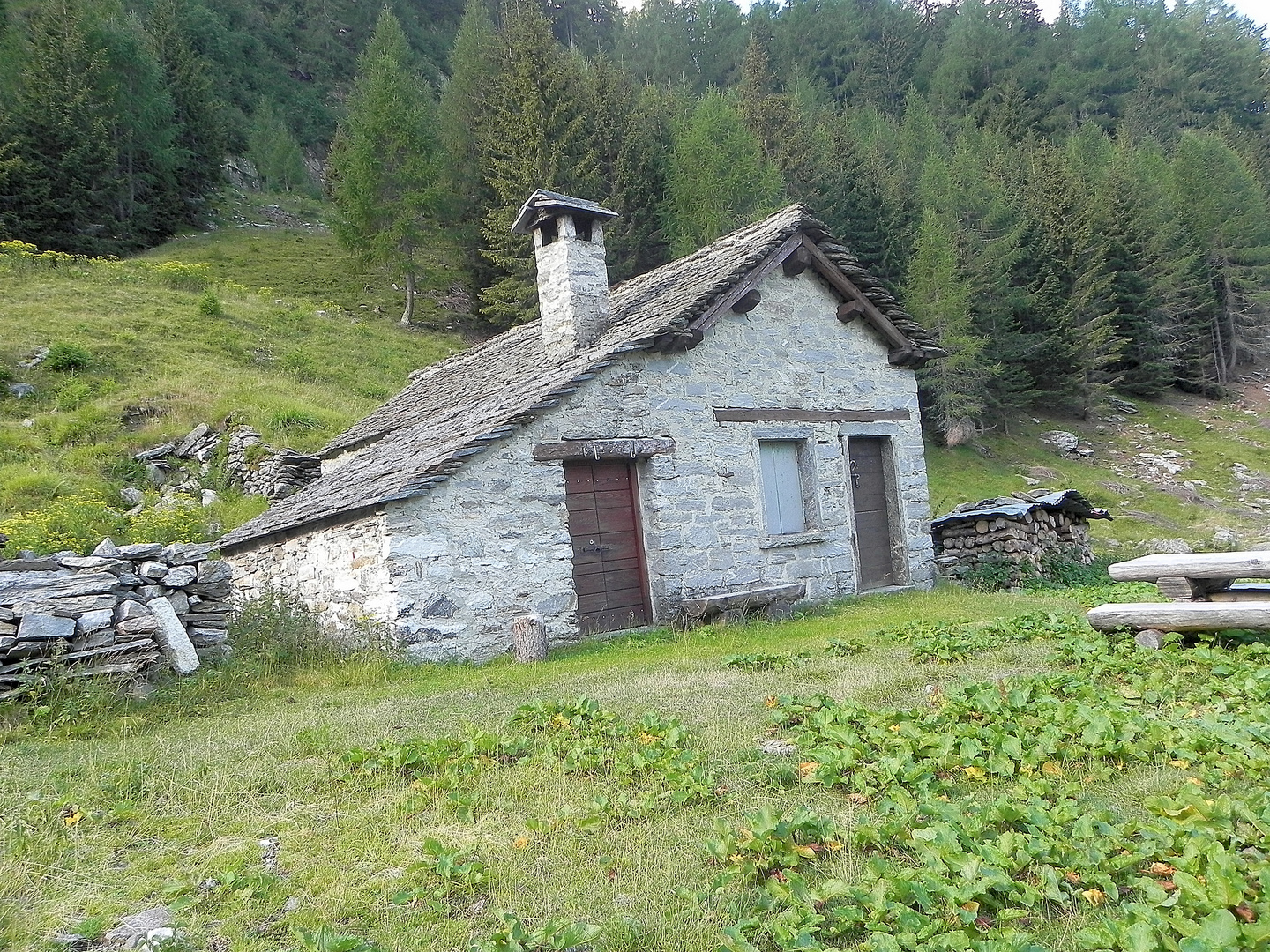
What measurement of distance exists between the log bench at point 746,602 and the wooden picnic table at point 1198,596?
4189 millimetres

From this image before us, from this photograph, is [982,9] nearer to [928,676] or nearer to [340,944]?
[928,676]

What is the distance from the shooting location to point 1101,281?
31484mm

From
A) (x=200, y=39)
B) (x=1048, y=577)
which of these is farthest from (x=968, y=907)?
(x=200, y=39)

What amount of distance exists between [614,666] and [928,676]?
9.54 feet

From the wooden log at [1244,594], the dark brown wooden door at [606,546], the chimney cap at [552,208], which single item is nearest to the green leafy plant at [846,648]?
the wooden log at [1244,594]

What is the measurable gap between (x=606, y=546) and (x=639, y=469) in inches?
42.1

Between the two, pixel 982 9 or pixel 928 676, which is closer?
pixel 928 676

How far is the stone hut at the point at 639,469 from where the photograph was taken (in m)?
9.10

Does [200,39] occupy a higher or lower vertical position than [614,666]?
higher

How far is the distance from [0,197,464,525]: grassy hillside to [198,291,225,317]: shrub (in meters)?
0.04

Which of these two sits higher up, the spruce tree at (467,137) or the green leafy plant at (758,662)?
the spruce tree at (467,137)

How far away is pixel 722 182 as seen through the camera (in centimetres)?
2819

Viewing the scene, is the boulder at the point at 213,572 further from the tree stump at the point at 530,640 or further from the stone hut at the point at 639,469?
the tree stump at the point at 530,640

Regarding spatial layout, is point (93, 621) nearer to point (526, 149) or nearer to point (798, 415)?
point (798, 415)
